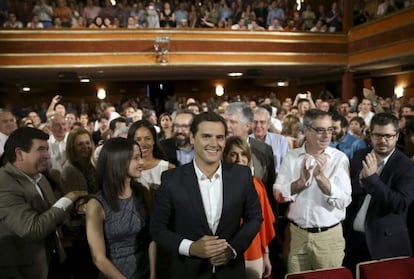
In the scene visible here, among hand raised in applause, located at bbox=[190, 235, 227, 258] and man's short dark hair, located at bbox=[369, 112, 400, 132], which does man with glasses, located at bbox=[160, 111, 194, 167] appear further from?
hand raised in applause, located at bbox=[190, 235, 227, 258]

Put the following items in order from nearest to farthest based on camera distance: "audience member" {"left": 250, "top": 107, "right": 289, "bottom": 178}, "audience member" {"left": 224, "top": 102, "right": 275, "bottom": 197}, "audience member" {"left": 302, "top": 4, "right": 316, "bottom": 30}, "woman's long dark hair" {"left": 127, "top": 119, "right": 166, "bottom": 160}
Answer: "woman's long dark hair" {"left": 127, "top": 119, "right": 166, "bottom": 160} → "audience member" {"left": 224, "top": 102, "right": 275, "bottom": 197} → "audience member" {"left": 250, "top": 107, "right": 289, "bottom": 178} → "audience member" {"left": 302, "top": 4, "right": 316, "bottom": 30}

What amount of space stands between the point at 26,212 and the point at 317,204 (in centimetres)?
161

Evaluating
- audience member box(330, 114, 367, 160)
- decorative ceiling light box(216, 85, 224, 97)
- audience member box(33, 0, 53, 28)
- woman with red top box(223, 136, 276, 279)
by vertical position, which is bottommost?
woman with red top box(223, 136, 276, 279)

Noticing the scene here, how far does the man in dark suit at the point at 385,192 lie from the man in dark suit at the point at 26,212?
162 centimetres

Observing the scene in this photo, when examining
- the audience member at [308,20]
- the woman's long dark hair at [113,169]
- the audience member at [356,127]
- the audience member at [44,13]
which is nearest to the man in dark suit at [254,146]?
the woman's long dark hair at [113,169]

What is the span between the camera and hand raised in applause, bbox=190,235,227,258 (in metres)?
1.83

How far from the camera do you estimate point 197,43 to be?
10594mm

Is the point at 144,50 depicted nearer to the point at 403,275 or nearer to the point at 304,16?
the point at 304,16

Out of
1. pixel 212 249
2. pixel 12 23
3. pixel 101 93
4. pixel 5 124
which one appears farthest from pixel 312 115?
pixel 101 93

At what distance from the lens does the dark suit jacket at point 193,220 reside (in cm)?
194

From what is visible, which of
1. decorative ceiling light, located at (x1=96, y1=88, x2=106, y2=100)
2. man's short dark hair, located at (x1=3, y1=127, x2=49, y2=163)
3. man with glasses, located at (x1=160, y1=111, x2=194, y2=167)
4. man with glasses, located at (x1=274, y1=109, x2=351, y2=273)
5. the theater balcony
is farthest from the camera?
decorative ceiling light, located at (x1=96, y1=88, x2=106, y2=100)

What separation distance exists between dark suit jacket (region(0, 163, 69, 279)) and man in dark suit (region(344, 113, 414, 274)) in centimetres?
166

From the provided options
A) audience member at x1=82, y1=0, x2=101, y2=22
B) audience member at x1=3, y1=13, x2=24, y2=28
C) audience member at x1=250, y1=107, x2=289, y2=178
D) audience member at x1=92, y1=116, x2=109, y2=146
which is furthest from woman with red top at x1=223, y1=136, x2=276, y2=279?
audience member at x1=82, y1=0, x2=101, y2=22

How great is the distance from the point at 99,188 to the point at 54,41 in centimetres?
887
